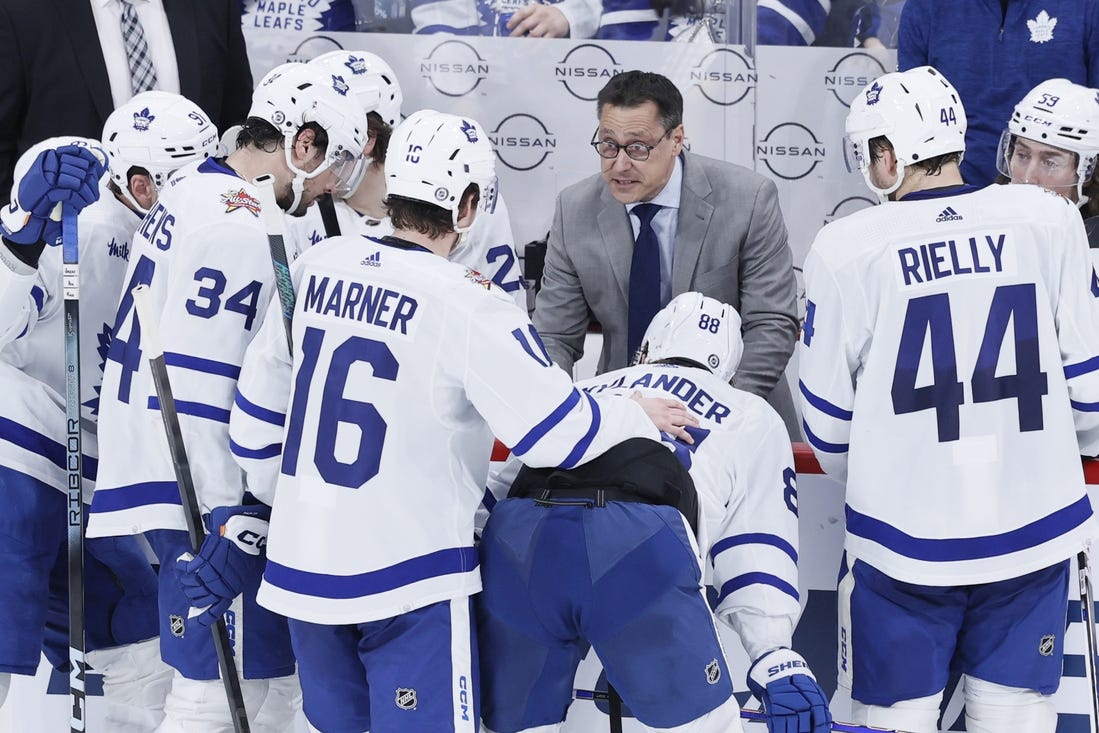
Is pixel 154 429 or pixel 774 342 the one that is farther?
pixel 774 342

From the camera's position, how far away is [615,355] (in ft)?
13.8

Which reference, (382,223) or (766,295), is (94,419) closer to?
(382,223)

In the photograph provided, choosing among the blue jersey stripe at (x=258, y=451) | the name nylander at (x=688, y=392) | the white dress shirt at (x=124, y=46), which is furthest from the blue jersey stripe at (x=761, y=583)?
the white dress shirt at (x=124, y=46)

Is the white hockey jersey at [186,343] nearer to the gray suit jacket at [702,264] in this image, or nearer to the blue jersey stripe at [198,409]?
the blue jersey stripe at [198,409]

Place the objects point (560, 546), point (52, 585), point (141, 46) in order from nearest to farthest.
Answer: point (560, 546)
point (52, 585)
point (141, 46)

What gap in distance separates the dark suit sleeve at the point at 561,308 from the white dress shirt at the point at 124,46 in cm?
157

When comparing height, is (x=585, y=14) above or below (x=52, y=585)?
above

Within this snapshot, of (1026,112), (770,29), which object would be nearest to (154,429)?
(1026,112)

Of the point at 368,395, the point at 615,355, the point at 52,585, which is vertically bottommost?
the point at 52,585

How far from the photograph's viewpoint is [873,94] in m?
3.04

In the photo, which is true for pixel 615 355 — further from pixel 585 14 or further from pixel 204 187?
pixel 585 14

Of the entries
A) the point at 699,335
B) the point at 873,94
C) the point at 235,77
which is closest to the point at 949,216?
the point at 873,94

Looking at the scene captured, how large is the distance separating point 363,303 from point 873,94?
1.30 meters

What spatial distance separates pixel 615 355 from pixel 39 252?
5.82 ft
